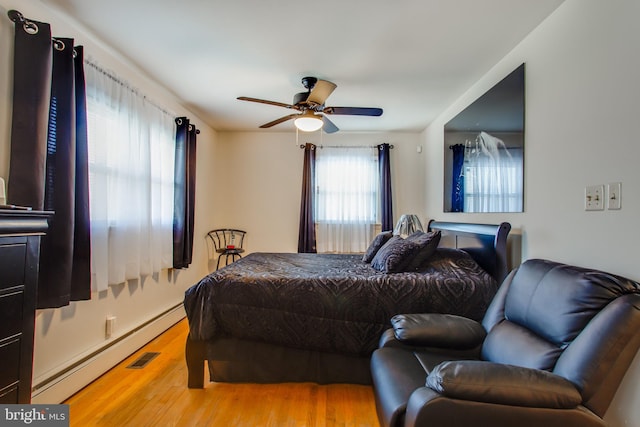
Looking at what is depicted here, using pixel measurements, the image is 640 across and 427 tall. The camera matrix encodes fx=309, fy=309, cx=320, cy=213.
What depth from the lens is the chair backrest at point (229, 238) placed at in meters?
4.82

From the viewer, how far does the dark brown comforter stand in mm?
2066

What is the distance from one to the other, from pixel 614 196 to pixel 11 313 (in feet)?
8.91

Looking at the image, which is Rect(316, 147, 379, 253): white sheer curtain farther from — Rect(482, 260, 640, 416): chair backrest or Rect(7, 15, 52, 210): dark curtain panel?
Rect(7, 15, 52, 210): dark curtain panel

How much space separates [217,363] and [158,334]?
1343 mm

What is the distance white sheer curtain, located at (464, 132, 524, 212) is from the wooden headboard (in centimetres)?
18

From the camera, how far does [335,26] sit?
210 cm

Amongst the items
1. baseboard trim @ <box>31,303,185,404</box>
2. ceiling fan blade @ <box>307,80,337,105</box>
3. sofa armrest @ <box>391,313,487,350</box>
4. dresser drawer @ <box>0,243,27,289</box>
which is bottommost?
baseboard trim @ <box>31,303,185,404</box>

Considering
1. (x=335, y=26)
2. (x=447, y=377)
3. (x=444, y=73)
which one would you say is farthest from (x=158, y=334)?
(x=444, y=73)

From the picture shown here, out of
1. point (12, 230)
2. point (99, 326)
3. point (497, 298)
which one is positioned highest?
point (12, 230)

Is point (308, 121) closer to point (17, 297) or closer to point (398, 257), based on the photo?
point (398, 257)

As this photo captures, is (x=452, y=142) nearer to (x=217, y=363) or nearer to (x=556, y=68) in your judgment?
(x=556, y=68)

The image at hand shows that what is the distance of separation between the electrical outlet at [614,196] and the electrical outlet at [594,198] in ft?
0.13

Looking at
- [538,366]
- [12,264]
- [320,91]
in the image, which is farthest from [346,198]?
[12,264]

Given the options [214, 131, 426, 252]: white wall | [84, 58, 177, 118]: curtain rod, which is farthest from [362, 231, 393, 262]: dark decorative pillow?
[84, 58, 177, 118]: curtain rod
